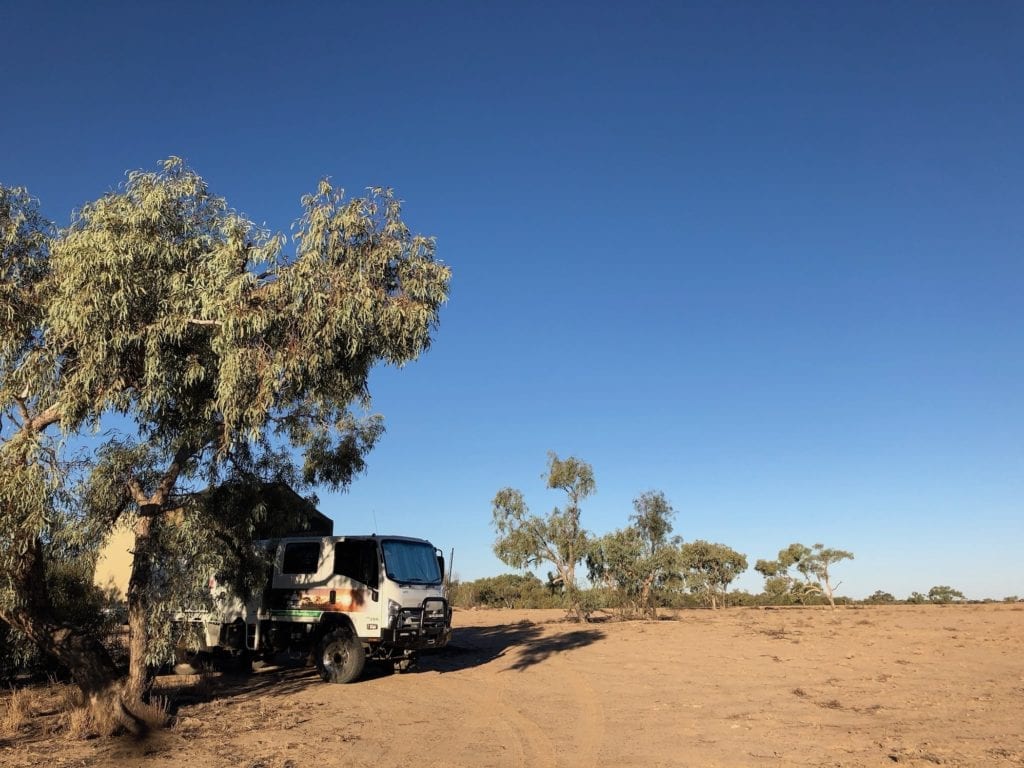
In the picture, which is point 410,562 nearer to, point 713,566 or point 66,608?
point 66,608

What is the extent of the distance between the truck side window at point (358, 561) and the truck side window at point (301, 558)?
0.58 meters

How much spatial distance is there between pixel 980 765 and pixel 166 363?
10631 millimetres

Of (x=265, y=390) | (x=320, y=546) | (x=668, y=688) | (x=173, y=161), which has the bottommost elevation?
Result: (x=668, y=688)

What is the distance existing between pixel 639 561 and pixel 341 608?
2228cm

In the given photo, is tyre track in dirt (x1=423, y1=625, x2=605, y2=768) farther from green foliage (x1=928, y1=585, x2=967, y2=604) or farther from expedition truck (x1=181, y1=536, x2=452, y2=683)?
green foliage (x1=928, y1=585, x2=967, y2=604)

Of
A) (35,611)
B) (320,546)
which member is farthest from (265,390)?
(320,546)

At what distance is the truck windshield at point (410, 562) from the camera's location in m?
14.7

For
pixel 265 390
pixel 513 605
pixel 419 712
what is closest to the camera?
pixel 265 390

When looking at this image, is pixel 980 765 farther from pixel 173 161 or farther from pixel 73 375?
pixel 173 161

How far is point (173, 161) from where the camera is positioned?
10.2m

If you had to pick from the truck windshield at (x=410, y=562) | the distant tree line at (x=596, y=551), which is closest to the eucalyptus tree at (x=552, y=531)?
the distant tree line at (x=596, y=551)

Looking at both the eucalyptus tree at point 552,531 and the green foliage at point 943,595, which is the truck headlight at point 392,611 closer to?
the eucalyptus tree at point 552,531

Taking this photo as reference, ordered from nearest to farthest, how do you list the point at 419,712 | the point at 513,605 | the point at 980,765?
the point at 980,765 < the point at 419,712 < the point at 513,605

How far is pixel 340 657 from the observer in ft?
47.9
